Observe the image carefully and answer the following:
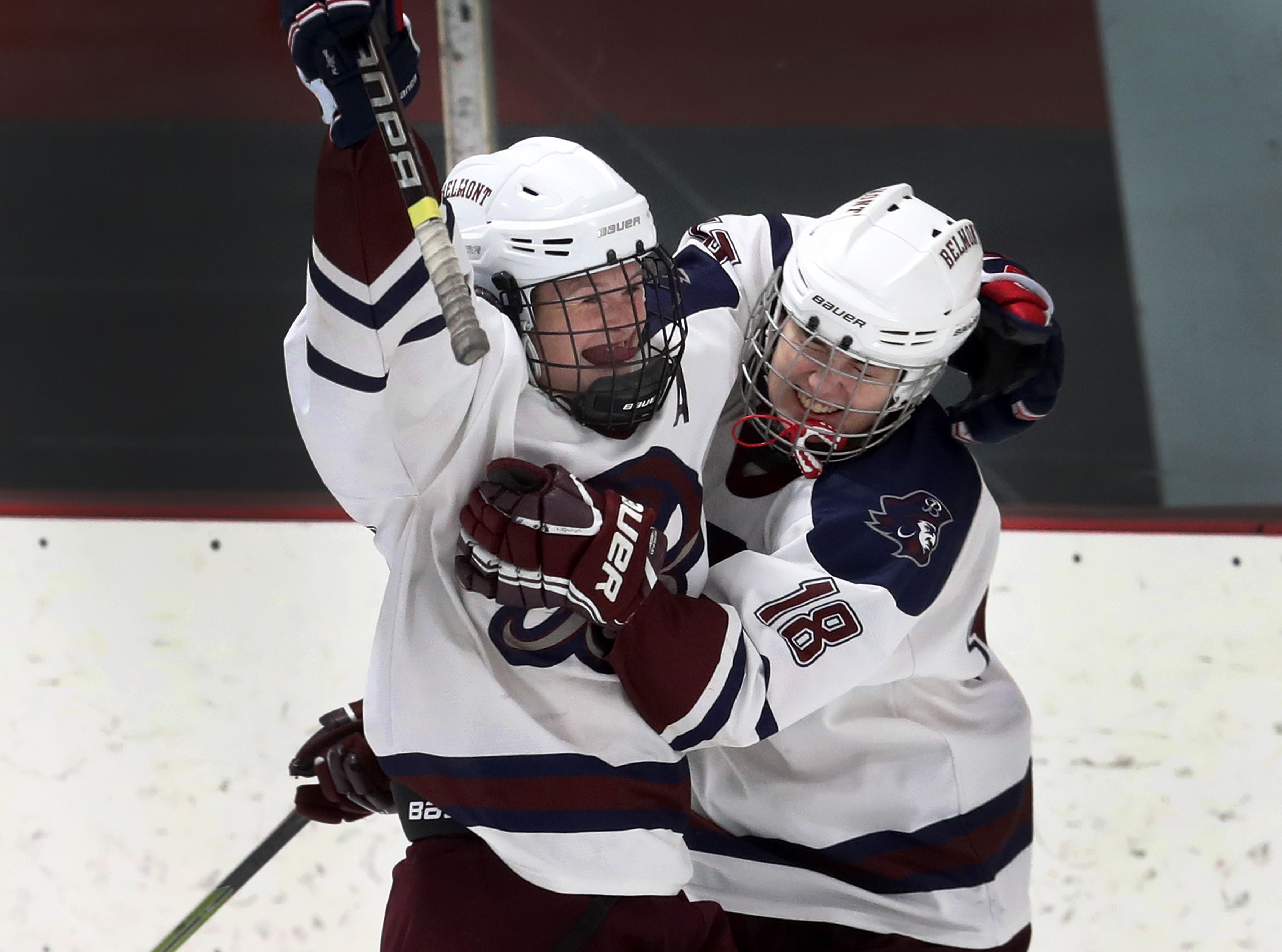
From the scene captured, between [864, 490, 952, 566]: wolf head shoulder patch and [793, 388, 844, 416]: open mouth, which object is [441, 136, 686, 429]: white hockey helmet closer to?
[793, 388, 844, 416]: open mouth

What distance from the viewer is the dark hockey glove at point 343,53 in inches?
37.9

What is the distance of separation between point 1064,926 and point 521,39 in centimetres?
216

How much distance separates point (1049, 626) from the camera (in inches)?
96.3

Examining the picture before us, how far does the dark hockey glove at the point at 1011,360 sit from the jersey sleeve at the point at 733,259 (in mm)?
277

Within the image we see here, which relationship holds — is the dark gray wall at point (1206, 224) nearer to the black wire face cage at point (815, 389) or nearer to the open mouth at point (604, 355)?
the black wire face cage at point (815, 389)

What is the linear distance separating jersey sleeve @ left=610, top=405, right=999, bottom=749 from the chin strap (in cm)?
2

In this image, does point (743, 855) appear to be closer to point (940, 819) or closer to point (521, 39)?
point (940, 819)

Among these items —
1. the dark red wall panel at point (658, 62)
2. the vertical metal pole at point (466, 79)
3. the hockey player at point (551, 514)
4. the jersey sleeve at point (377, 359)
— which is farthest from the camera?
the dark red wall panel at point (658, 62)

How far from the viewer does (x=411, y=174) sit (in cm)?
102

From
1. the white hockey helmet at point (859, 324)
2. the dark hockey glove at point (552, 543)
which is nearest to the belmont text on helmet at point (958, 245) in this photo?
the white hockey helmet at point (859, 324)

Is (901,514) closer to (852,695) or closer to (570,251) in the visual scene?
(852,695)

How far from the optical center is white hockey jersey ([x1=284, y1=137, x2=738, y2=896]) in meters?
1.24

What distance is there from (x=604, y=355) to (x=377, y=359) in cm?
27

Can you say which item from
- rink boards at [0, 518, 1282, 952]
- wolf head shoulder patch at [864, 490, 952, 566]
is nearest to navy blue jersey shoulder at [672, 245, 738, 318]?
wolf head shoulder patch at [864, 490, 952, 566]
